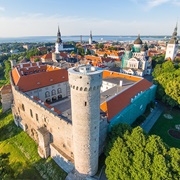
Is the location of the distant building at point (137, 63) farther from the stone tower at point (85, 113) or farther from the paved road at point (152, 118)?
the stone tower at point (85, 113)

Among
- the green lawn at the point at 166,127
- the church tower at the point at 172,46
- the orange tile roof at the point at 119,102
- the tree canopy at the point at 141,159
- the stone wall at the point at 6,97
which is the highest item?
the church tower at the point at 172,46

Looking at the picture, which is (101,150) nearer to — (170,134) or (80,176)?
(80,176)

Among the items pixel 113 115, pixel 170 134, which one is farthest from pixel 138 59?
pixel 113 115

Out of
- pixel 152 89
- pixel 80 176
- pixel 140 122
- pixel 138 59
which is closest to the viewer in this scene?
pixel 80 176

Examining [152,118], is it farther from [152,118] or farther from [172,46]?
[172,46]

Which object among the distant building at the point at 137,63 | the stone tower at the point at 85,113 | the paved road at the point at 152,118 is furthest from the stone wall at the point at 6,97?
the distant building at the point at 137,63

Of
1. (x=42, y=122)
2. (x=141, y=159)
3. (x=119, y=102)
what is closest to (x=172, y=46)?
(x=119, y=102)
